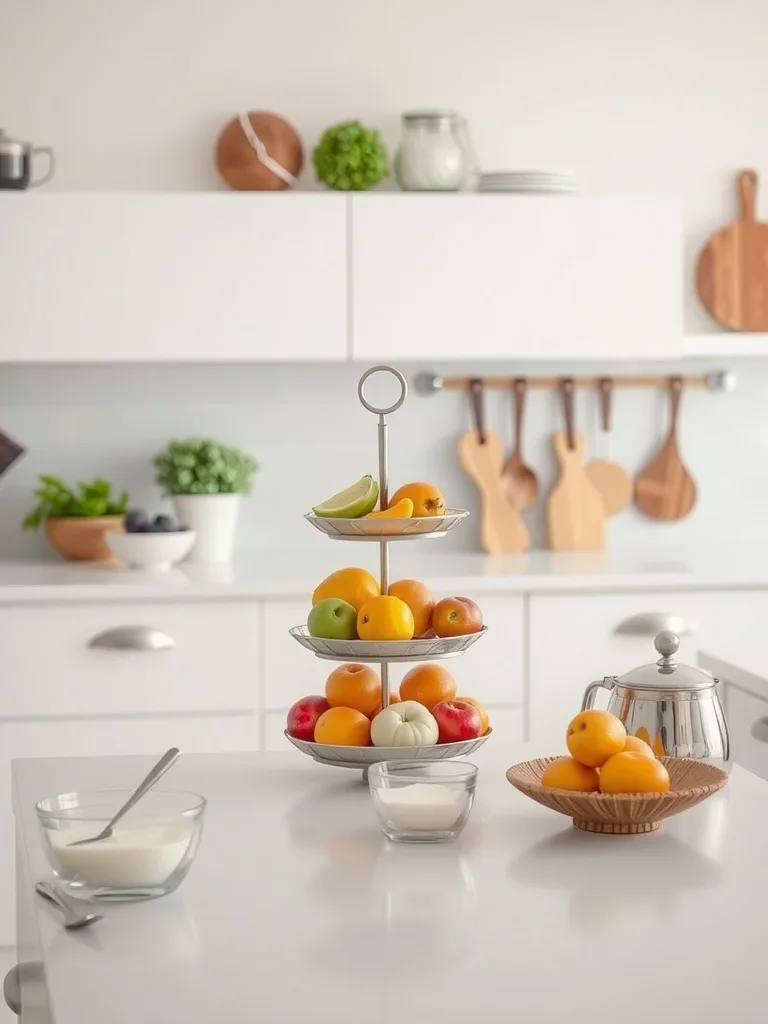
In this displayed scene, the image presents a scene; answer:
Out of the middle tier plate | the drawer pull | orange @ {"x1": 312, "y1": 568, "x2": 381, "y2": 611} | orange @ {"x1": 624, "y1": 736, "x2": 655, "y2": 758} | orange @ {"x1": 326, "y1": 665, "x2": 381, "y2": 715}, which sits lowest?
the drawer pull

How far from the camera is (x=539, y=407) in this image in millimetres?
4012

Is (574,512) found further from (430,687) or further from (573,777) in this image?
(573,777)

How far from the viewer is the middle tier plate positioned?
63.7 inches

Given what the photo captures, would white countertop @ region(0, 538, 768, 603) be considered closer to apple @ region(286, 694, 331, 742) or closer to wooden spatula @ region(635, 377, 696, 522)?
wooden spatula @ region(635, 377, 696, 522)

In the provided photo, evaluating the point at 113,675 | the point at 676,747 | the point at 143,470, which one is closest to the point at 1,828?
the point at 113,675

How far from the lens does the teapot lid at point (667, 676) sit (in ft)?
5.27

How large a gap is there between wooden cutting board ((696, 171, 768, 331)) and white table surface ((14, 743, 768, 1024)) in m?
2.55

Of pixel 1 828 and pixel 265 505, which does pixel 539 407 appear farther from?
pixel 1 828

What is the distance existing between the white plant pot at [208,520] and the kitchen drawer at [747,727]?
60.6 inches

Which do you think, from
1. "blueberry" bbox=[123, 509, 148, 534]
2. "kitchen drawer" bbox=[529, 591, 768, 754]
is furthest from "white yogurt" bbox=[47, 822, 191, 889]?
"blueberry" bbox=[123, 509, 148, 534]

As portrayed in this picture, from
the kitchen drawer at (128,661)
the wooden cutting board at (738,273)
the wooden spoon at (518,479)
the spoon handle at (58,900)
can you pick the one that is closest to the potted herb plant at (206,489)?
the kitchen drawer at (128,661)

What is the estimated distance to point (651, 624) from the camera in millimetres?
3395

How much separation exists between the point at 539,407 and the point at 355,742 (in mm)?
2491

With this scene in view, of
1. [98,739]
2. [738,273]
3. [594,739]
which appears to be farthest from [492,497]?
[594,739]
